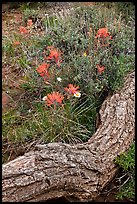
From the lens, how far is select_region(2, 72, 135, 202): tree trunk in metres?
3.23

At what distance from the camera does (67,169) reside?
3410 mm

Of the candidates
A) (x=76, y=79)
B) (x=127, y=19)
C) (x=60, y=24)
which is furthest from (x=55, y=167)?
(x=127, y=19)

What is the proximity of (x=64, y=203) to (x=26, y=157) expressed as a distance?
1.66ft

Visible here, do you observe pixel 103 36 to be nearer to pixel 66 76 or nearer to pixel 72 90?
pixel 66 76

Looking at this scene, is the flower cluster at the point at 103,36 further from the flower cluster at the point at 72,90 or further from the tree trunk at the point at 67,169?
the tree trunk at the point at 67,169

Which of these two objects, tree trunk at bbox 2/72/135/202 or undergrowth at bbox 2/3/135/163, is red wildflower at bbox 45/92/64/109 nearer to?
undergrowth at bbox 2/3/135/163

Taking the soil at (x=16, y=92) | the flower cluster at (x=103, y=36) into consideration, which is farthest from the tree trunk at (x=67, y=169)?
the flower cluster at (x=103, y=36)

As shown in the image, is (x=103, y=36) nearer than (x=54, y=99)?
No

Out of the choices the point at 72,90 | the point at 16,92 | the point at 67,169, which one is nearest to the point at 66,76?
the point at 72,90

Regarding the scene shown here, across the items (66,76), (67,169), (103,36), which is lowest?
(67,169)

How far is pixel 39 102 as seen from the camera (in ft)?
15.0

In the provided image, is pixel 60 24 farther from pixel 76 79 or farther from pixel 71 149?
pixel 71 149

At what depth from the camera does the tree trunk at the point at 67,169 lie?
127 inches

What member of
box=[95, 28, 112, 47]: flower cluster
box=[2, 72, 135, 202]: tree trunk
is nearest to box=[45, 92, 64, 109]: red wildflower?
box=[2, 72, 135, 202]: tree trunk
